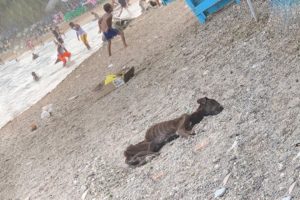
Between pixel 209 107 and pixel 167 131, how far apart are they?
1.84ft

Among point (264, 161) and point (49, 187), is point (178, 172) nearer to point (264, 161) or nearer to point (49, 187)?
point (264, 161)

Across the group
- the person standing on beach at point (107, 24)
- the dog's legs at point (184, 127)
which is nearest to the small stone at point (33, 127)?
the person standing on beach at point (107, 24)

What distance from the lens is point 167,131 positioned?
6.79m

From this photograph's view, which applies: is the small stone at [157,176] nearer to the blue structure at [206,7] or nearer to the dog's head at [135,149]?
the dog's head at [135,149]

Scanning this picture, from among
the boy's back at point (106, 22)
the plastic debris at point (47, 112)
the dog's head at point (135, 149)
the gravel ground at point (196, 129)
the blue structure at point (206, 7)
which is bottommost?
the plastic debris at point (47, 112)

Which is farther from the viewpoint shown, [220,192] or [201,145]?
[201,145]

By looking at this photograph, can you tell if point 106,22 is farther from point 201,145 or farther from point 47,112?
point 201,145

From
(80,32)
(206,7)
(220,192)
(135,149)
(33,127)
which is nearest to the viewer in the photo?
(220,192)

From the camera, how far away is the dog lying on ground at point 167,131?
6.68 meters

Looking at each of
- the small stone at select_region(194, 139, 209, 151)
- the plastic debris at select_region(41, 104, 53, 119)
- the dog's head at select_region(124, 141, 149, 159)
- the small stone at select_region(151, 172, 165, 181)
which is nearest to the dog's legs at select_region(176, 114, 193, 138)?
the small stone at select_region(194, 139, 209, 151)

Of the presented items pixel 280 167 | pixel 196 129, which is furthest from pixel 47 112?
pixel 280 167

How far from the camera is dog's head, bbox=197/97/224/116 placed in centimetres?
666

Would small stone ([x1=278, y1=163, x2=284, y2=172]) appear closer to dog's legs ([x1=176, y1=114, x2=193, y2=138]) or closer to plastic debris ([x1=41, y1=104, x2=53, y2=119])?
dog's legs ([x1=176, y1=114, x2=193, y2=138])

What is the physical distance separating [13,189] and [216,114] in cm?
381
